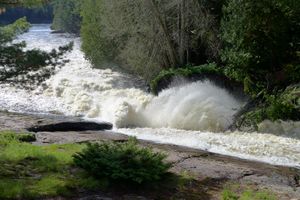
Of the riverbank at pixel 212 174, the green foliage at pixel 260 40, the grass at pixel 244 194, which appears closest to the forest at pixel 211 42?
the green foliage at pixel 260 40

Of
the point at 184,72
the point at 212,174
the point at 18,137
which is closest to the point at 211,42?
the point at 184,72

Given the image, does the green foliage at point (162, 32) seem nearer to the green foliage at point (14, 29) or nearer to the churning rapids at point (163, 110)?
the churning rapids at point (163, 110)

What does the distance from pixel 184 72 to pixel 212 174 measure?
12.9 m

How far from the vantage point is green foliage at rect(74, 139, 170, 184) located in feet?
33.2

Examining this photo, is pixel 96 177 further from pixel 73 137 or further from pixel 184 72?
pixel 184 72

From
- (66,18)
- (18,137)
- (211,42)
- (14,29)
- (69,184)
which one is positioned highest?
(66,18)

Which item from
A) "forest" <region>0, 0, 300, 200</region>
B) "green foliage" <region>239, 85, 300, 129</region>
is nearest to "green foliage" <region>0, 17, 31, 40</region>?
"forest" <region>0, 0, 300, 200</region>

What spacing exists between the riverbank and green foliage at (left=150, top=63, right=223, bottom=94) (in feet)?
28.4

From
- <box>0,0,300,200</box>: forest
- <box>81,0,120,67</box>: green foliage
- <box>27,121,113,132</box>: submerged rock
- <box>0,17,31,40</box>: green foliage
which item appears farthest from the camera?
<box>81,0,120,67</box>: green foliage

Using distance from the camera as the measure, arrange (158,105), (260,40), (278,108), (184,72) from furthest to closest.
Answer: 1. (184,72)
2. (158,105)
3. (260,40)
4. (278,108)

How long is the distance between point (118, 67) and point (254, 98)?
53.7ft

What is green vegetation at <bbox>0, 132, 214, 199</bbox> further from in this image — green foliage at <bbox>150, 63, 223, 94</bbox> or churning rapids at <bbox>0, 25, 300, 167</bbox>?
green foliage at <bbox>150, 63, 223, 94</bbox>

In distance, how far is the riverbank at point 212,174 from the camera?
1010cm

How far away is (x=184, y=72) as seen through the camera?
24.1 meters
